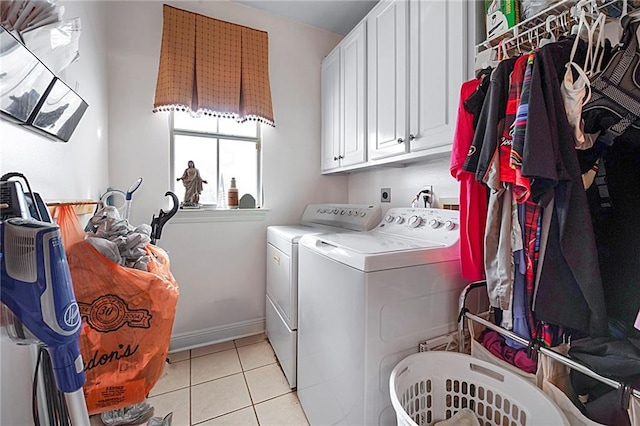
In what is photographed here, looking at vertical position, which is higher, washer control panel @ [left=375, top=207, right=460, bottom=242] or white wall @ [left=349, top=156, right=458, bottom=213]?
white wall @ [left=349, top=156, right=458, bottom=213]

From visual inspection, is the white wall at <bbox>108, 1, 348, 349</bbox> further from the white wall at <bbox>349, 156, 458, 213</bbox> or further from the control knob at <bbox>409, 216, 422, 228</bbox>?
A: the control knob at <bbox>409, 216, 422, 228</bbox>

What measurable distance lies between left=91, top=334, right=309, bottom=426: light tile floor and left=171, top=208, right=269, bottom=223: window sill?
3.40 feet

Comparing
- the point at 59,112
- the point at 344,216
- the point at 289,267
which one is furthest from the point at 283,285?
the point at 59,112

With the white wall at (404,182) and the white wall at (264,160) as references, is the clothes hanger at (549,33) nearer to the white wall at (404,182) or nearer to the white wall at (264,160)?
the white wall at (404,182)

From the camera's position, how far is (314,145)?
259cm

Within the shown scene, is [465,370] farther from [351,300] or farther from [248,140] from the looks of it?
[248,140]

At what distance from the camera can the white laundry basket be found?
957 millimetres

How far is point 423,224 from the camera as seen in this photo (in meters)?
1.50

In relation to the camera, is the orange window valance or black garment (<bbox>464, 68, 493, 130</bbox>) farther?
the orange window valance

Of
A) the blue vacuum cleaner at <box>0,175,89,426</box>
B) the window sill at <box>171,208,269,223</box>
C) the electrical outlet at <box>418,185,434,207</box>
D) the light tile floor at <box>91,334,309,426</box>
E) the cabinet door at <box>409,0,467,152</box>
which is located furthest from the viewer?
the window sill at <box>171,208,269,223</box>

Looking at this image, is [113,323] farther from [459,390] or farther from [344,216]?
[344,216]

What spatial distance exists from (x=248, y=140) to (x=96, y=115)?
106cm

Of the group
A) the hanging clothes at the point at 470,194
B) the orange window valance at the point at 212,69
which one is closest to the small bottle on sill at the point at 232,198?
the orange window valance at the point at 212,69

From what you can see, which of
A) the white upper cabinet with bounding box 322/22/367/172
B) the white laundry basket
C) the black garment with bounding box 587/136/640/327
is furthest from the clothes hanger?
the white laundry basket
